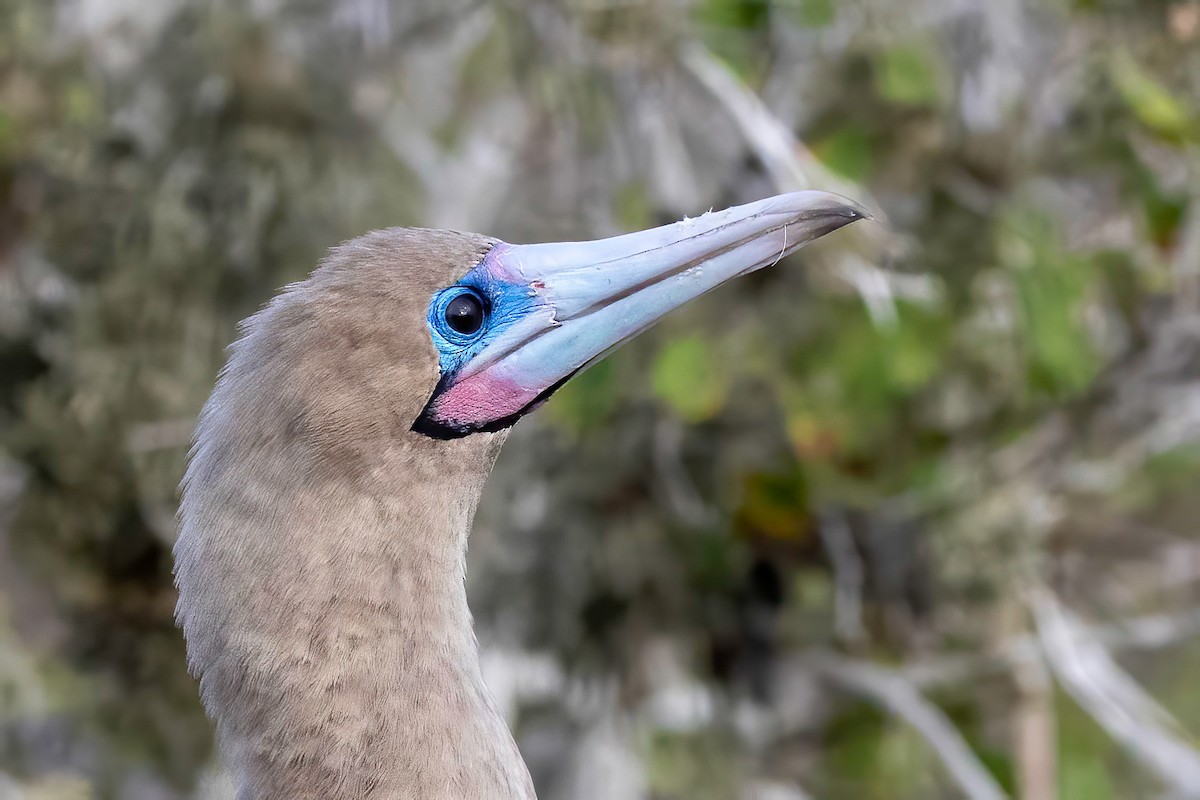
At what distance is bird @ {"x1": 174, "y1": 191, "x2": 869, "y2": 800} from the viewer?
1653mm

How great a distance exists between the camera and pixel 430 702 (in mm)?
1681

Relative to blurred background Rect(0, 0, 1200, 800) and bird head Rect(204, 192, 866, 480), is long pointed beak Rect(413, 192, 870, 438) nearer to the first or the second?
bird head Rect(204, 192, 866, 480)

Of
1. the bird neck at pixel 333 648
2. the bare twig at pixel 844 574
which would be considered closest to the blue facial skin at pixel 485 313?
the bird neck at pixel 333 648

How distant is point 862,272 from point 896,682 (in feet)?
5.18

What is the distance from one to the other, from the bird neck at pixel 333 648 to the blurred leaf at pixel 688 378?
6.24 feet

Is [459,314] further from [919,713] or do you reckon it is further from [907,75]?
[919,713]

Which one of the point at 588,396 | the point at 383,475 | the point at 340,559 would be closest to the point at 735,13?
the point at 588,396

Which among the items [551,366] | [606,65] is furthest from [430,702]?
[606,65]

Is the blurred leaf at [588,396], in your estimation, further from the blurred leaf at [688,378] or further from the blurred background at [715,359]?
the blurred leaf at [688,378]

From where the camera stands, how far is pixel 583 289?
1871mm

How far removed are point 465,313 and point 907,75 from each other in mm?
2261

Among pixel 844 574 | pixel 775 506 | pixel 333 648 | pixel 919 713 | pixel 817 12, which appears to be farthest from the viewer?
pixel 844 574

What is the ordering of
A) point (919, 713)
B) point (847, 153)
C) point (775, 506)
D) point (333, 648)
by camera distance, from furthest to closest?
1. point (775, 506)
2. point (919, 713)
3. point (847, 153)
4. point (333, 648)

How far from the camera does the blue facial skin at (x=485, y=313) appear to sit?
180 centimetres
